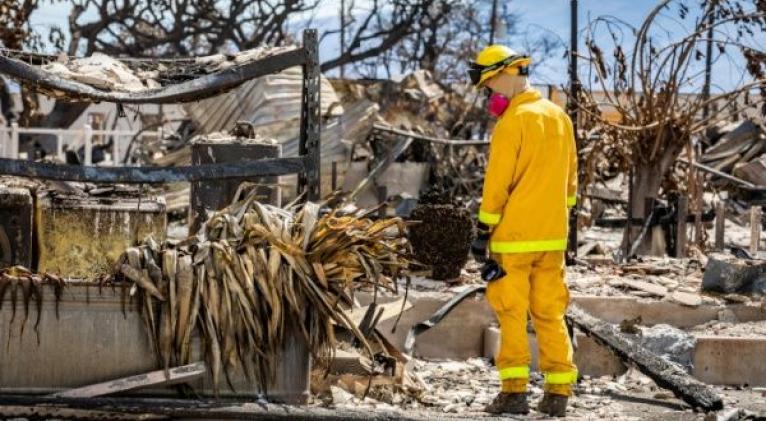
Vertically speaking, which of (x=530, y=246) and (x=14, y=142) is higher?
(x=14, y=142)

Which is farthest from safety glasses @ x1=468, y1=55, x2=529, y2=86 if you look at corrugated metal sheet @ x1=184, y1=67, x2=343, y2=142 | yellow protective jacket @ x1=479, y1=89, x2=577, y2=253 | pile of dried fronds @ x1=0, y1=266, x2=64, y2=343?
corrugated metal sheet @ x1=184, y1=67, x2=343, y2=142

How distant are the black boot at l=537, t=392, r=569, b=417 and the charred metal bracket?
1751 millimetres

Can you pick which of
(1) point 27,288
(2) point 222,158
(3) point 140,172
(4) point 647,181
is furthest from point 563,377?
(4) point 647,181

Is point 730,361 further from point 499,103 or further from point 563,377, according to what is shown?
point 499,103

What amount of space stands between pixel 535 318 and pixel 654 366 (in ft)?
4.05

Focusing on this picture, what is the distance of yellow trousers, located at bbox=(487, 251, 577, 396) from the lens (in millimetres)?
6105

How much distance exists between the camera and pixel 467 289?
8805 millimetres

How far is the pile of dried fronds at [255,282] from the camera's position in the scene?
5488 mm

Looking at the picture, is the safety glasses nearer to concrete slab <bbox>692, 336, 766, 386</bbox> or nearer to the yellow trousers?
the yellow trousers

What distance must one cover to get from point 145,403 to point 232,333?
1.76 feet

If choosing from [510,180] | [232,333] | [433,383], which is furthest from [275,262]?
[433,383]

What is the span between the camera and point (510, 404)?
6.14 meters

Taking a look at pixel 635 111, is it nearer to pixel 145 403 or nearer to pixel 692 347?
pixel 692 347

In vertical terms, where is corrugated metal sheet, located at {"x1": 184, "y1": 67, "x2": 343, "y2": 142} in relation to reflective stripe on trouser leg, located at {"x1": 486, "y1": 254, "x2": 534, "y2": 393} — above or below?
above
